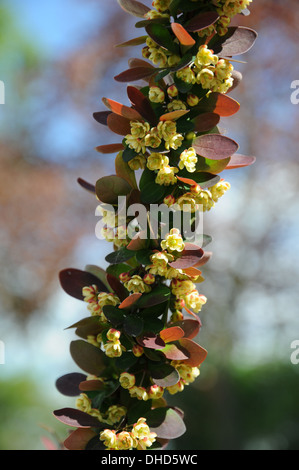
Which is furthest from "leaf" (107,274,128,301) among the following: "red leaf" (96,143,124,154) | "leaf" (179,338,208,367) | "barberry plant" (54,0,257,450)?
"red leaf" (96,143,124,154)

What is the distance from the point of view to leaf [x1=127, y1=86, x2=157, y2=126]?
61cm

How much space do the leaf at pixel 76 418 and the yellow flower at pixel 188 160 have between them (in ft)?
1.18

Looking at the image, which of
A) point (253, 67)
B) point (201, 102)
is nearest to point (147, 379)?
point (201, 102)

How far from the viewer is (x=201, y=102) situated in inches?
25.1

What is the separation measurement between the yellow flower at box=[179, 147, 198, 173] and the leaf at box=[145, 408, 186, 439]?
0.34 m

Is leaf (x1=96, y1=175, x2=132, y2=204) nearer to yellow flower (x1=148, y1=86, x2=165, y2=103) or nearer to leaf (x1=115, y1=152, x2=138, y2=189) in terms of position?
leaf (x1=115, y1=152, x2=138, y2=189)

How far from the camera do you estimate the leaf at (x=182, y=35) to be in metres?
0.57

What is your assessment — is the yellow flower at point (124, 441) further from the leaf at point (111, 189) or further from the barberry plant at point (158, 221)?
the leaf at point (111, 189)

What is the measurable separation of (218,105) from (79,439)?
504 mm

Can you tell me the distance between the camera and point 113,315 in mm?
596

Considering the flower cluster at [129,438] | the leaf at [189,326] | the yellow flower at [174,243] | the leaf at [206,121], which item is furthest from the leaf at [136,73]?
the flower cluster at [129,438]

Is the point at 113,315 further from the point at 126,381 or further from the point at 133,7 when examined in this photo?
the point at 133,7

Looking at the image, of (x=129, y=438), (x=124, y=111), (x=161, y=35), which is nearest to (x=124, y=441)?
(x=129, y=438)
